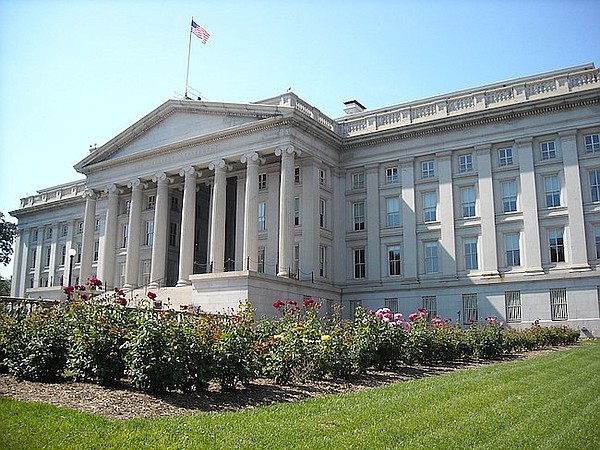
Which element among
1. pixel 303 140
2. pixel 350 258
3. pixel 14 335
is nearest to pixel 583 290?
pixel 350 258

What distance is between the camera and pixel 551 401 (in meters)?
12.4

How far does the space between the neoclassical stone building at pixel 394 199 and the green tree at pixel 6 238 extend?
25019mm

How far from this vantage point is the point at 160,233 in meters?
47.8

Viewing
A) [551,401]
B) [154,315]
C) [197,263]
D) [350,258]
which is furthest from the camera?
[197,263]

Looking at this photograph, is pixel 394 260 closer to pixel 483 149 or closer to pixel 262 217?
pixel 483 149

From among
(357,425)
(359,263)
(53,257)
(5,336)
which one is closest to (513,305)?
(359,263)

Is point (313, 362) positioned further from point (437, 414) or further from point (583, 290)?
point (583, 290)

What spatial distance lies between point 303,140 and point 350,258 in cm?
977

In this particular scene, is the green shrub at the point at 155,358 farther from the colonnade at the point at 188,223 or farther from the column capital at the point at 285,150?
the column capital at the point at 285,150

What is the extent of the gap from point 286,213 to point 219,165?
7.37 metres

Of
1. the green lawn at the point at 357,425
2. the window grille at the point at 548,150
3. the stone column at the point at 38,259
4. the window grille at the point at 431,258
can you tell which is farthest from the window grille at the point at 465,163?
the stone column at the point at 38,259

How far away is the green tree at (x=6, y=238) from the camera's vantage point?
2796 inches

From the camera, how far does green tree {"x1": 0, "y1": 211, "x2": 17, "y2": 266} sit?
233 ft

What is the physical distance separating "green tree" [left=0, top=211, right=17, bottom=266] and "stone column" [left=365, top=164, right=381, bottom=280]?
46.9 meters
